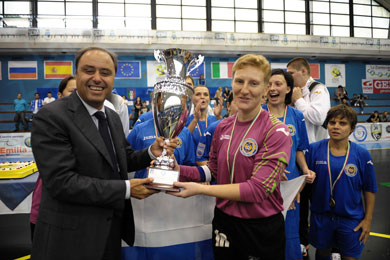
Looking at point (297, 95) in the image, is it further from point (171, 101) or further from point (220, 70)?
point (220, 70)

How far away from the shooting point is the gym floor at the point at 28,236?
2.93 metres

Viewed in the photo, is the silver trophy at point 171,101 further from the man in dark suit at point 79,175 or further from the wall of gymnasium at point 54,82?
the wall of gymnasium at point 54,82

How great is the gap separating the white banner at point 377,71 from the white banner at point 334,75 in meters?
1.65

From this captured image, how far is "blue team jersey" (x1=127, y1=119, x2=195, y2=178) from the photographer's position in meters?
2.26

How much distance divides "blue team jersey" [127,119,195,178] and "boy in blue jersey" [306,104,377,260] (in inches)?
39.3

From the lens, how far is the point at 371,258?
9.16 ft

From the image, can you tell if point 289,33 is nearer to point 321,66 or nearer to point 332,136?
point 321,66

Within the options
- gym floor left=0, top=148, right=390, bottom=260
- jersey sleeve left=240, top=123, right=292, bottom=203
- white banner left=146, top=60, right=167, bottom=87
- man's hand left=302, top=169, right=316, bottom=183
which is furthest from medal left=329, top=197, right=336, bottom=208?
white banner left=146, top=60, right=167, bottom=87

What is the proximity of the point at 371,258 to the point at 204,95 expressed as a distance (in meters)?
2.30

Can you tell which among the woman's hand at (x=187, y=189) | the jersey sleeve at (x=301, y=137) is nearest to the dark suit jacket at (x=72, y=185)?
the woman's hand at (x=187, y=189)

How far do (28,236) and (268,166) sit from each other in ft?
11.1

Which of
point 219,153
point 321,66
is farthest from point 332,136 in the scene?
point 321,66

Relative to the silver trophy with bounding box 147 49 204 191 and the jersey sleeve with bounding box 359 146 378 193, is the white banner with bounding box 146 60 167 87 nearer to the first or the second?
the jersey sleeve with bounding box 359 146 378 193

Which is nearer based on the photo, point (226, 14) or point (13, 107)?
point (13, 107)
